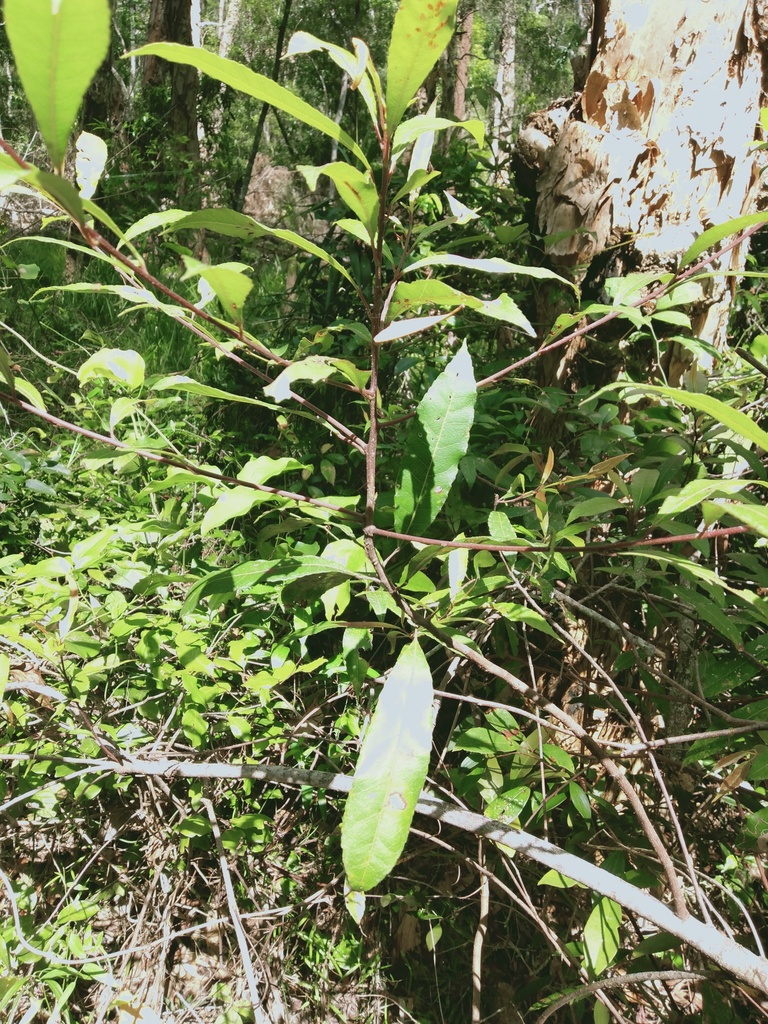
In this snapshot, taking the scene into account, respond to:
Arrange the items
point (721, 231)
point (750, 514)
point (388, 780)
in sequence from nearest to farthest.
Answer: point (750, 514), point (388, 780), point (721, 231)

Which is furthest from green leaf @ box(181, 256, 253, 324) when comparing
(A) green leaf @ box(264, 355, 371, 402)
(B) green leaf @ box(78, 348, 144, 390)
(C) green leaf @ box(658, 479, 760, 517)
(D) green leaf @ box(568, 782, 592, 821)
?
(D) green leaf @ box(568, 782, 592, 821)

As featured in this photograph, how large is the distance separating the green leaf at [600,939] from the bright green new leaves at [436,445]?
665 mm

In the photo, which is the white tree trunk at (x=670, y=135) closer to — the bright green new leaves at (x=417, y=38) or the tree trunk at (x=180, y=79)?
the bright green new leaves at (x=417, y=38)

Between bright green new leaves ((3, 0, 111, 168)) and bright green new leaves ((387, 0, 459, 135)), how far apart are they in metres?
0.20

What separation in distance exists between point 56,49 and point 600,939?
117 centimetres

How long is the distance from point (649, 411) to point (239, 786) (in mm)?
1090

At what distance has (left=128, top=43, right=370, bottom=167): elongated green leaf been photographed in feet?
1.52

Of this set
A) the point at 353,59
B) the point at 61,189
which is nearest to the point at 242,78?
the point at 353,59

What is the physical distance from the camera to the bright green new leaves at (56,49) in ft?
1.21

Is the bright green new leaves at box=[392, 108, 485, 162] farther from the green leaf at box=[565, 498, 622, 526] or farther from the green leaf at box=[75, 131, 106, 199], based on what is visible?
the green leaf at box=[565, 498, 622, 526]

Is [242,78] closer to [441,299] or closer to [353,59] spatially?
[353,59]

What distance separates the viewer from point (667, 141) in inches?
52.4

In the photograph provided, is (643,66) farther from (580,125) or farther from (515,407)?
(515,407)

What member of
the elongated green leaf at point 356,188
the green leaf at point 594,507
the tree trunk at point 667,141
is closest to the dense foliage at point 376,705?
the green leaf at point 594,507
